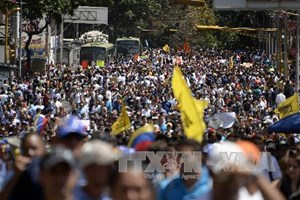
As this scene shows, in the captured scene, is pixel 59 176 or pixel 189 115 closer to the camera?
pixel 59 176

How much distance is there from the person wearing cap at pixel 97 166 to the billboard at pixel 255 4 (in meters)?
18.7

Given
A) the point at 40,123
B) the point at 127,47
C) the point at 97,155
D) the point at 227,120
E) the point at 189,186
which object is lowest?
the point at 127,47

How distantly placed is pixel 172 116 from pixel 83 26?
79.0 m

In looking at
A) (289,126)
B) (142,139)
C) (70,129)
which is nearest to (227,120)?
(289,126)

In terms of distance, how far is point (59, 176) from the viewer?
5.97m

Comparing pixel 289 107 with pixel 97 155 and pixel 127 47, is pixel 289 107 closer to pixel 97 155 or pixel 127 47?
pixel 97 155

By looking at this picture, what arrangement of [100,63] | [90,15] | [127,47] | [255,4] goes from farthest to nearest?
[127,47] < [90,15] < [100,63] < [255,4]

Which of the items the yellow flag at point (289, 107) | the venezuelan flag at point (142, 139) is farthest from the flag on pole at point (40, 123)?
the venezuelan flag at point (142, 139)

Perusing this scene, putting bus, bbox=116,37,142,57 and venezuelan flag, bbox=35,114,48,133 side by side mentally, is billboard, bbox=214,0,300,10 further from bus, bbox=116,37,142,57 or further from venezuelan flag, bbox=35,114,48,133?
bus, bbox=116,37,142,57

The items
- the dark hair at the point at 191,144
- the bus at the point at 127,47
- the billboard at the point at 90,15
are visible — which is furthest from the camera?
the bus at the point at 127,47

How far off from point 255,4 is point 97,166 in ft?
64.3

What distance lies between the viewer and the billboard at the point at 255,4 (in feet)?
81.5

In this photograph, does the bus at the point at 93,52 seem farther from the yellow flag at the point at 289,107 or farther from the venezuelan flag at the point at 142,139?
the venezuelan flag at the point at 142,139

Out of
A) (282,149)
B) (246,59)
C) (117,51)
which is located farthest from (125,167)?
(117,51)
